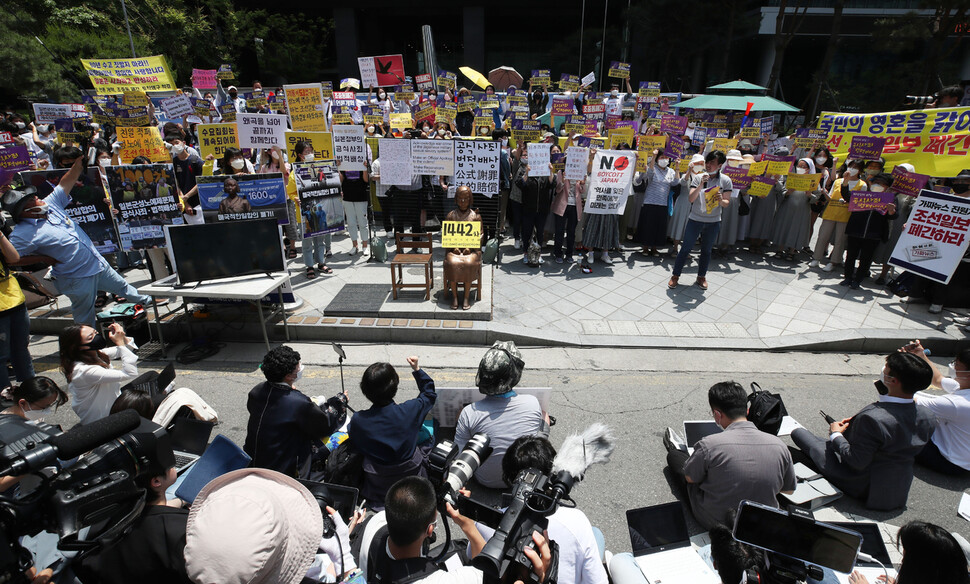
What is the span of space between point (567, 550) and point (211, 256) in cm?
557

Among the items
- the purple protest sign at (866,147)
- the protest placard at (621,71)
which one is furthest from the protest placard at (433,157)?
the protest placard at (621,71)

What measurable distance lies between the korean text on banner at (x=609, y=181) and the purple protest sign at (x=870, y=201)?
3.46 metres

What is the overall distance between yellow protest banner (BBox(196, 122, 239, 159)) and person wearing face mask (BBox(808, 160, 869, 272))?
1046cm

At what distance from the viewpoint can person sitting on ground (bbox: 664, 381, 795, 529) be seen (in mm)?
3201

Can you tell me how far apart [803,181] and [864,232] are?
1.65 m

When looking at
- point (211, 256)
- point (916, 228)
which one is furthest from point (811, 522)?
point (916, 228)

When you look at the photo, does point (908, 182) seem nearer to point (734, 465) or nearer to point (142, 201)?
point (734, 465)

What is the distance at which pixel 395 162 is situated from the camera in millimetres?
8867

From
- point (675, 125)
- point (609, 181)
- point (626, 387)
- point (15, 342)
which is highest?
point (675, 125)

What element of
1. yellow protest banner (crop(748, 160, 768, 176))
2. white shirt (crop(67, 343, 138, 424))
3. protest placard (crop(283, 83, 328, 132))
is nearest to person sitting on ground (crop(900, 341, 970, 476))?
yellow protest banner (crop(748, 160, 768, 176))

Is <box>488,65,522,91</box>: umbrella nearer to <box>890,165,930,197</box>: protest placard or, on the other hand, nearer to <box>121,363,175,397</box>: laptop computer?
<box>890,165,930,197</box>: protest placard

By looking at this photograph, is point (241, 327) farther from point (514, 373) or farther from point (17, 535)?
point (17, 535)

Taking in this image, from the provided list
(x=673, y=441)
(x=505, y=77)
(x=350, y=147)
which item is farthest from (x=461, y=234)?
(x=505, y=77)

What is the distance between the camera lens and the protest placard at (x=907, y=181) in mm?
7863
